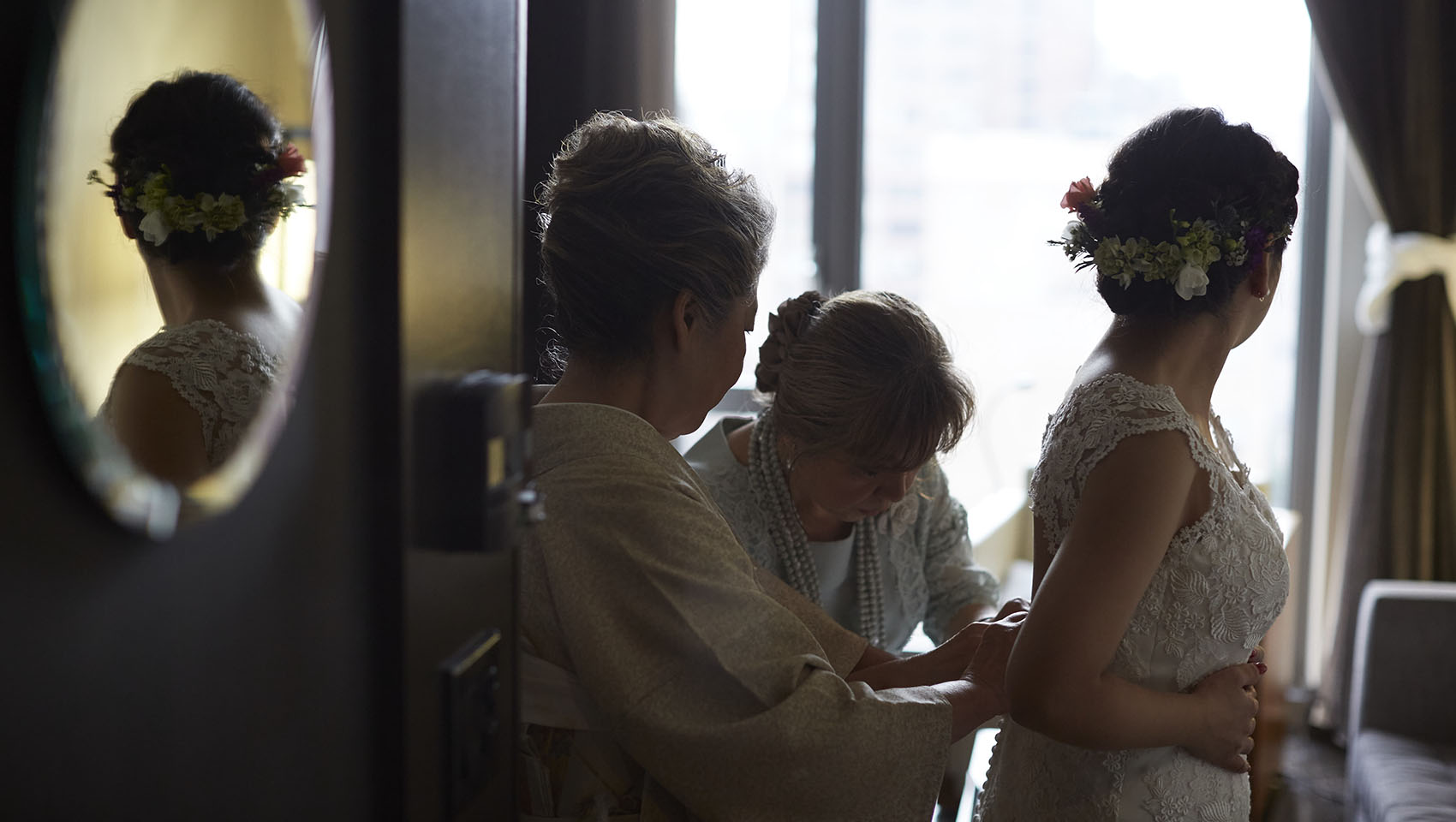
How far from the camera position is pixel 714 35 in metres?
3.31

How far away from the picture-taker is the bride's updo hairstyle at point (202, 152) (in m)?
0.50

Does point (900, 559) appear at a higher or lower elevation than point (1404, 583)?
higher

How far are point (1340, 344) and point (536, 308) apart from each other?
2907 millimetres

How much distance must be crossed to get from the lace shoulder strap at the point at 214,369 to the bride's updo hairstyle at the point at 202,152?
4 cm

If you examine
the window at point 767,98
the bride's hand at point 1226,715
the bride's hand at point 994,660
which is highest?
the window at point 767,98

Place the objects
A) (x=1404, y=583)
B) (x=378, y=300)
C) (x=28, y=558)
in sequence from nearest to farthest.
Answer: (x=28, y=558) → (x=378, y=300) → (x=1404, y=583)

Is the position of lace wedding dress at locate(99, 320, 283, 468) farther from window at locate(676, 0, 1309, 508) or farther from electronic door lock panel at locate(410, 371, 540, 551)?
window at locate(676, 0, 1309, 508)

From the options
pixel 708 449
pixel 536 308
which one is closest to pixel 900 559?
pixel 708 449

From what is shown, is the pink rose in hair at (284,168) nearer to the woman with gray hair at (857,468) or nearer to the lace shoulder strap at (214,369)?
the lace shoulder strap at (214,369)

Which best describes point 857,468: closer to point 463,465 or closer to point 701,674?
point 701,674

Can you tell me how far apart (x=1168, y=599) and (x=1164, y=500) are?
0.16 meters

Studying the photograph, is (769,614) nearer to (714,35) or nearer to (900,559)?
(900,559)

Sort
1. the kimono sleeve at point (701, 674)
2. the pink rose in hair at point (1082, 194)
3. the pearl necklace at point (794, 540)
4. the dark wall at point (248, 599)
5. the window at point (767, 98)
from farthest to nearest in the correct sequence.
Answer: the window at point (767, 98) < the pearl necklace at point (794, 540) < the pink rose in hair at point (1082, 194) < the kimono sleeve at point (701, 674) < the dark wall at point (248, 599)

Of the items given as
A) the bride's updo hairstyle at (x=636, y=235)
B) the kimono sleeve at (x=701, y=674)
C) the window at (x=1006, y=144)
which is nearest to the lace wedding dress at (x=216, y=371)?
the kimono sleeve at (x=701, y=674)
